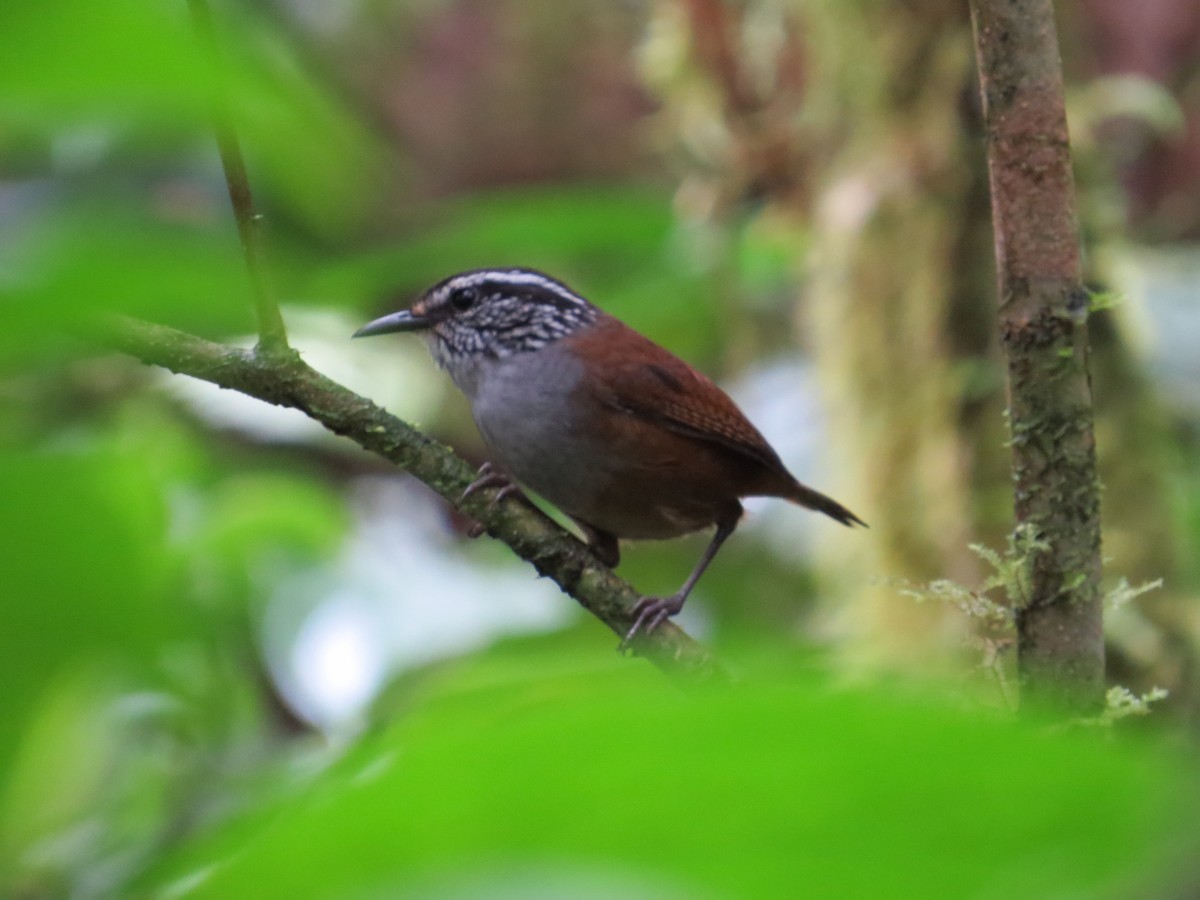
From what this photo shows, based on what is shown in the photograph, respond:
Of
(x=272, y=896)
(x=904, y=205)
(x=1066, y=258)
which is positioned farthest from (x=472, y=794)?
(x=904, y=205)

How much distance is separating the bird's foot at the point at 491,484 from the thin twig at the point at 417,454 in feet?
0.04

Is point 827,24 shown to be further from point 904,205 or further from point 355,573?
point 355,573

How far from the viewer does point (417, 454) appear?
2299 millimetres

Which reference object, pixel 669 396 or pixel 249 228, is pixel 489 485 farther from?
pixel 249 228

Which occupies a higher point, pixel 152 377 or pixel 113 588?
pixel 152 377

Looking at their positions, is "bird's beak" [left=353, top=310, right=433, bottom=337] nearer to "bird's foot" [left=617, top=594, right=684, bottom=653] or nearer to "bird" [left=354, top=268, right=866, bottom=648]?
"bird" [left=354, top=268, right=866, bottom=648]

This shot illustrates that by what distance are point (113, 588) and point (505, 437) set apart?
242 centimetres

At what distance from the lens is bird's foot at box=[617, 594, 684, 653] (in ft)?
7.68

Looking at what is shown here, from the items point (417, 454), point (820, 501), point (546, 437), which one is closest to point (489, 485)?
point (417, 454)

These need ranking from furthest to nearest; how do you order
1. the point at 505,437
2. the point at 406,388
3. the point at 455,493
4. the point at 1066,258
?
1. the point at 406,388
2. the point at 505,437
3. the point at 455,493
4. the point at 1066,258

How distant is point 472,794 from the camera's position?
48cm

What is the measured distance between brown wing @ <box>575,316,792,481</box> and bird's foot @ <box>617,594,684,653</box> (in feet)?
2.16

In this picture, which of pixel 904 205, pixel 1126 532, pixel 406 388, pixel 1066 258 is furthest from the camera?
pixel 406 388

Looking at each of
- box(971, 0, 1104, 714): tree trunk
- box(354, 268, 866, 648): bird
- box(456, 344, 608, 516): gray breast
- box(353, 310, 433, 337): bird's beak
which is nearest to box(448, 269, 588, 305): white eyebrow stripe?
box(354, 268, 866, 648): bird
